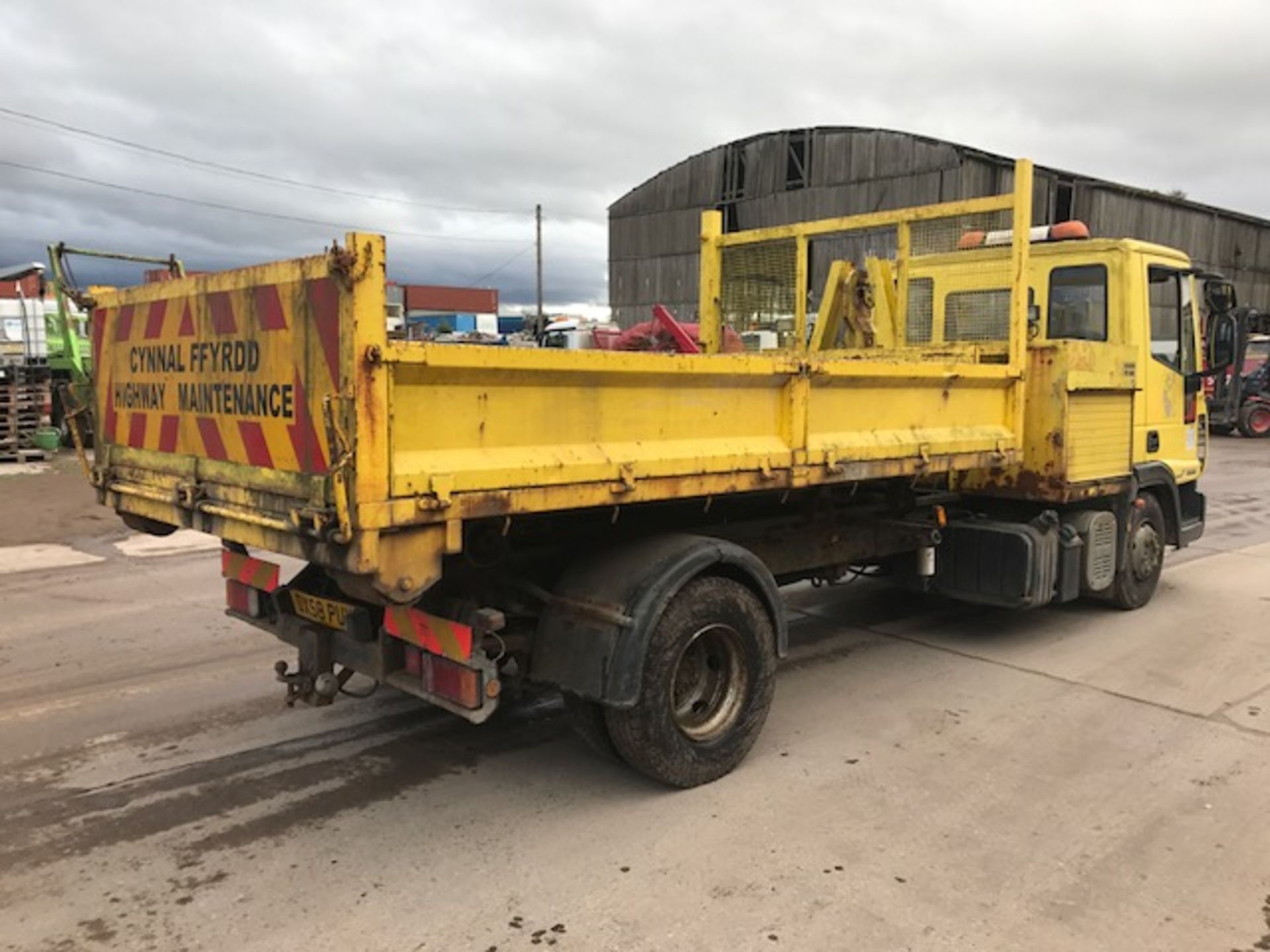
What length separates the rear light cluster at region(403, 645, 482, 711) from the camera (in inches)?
136

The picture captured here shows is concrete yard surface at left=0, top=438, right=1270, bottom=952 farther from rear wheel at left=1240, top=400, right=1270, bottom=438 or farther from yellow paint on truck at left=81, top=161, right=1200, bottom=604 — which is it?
rear wheel at left=1240, top=400, right=1270, bottom=438

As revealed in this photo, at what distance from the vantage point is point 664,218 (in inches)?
1548

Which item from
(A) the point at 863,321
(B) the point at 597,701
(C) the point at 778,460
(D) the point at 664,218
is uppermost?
(D) the point at 664,218

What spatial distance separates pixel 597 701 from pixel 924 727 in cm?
198

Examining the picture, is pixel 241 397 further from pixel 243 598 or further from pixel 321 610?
pixel 243 598

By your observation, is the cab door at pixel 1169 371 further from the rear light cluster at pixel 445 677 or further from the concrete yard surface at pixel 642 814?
the rear light cluster at pixel 445 677

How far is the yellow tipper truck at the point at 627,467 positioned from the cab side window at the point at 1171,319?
129mm

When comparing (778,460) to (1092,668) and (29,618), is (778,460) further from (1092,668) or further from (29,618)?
(29,618)

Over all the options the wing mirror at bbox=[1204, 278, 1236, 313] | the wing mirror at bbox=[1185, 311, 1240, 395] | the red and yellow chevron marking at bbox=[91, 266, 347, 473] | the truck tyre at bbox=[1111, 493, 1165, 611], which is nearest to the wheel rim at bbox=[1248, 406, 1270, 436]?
the wing mirror at bbox=[1204, 278, 1236, 313]

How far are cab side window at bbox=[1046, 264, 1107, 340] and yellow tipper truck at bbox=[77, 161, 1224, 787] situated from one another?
0.02 metres

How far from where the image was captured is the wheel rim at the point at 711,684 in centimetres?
409

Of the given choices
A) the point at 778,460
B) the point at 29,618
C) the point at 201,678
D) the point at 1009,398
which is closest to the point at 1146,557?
the point at 1009,398

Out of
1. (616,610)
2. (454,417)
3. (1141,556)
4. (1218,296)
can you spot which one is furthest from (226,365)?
(1218,296)

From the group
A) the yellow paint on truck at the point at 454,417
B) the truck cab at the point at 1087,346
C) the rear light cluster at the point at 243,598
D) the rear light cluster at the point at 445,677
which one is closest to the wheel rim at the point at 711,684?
the yellow paint on truck at the point at 454,417
